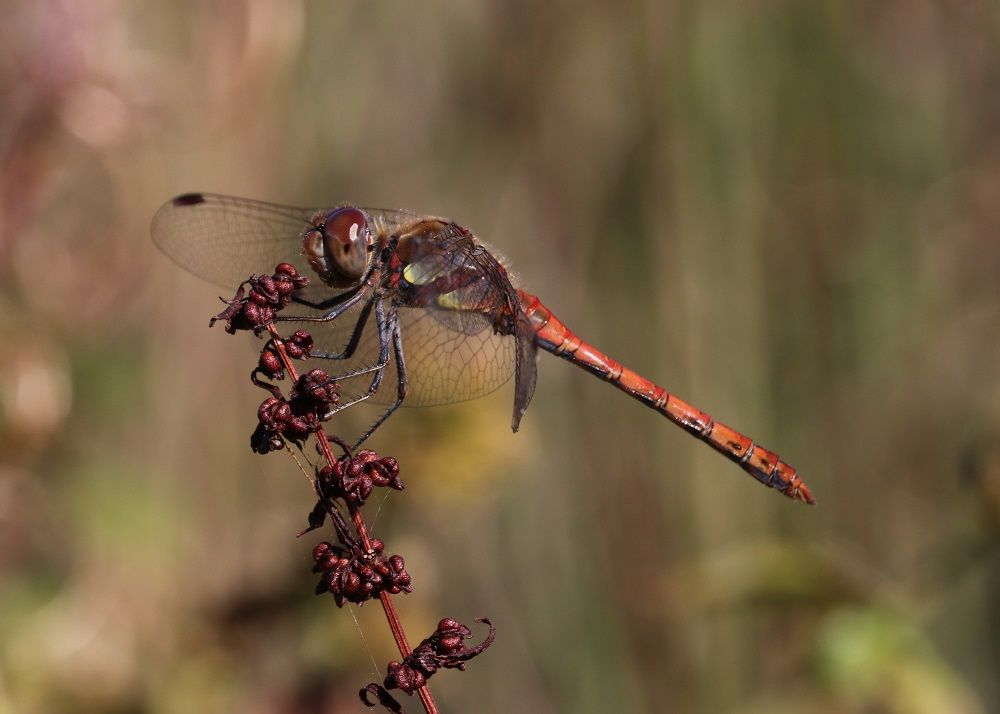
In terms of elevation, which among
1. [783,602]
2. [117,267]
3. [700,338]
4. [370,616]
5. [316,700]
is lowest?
[783,602]

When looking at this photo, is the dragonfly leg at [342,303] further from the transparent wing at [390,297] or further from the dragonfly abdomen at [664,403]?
the dragonfly abdomen at [664,403]

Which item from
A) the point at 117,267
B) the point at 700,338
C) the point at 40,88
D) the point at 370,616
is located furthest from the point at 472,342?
the point at 700,338

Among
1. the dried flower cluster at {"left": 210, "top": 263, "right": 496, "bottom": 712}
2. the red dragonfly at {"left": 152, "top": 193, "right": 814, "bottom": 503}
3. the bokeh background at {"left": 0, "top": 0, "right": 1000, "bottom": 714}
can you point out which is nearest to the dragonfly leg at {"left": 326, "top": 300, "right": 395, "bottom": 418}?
the red dragonfly at {"left": 152, "top": 193, "right": 814, "bottom": 503}

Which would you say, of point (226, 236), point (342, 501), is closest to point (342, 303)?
point (226, 236)

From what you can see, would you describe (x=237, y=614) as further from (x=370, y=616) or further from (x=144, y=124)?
(x=144, y=124)

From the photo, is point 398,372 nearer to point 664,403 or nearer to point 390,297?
point 390,297

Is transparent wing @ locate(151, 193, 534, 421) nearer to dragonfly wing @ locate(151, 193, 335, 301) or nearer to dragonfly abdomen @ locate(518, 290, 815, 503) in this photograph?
dragonfly wing @ locate(151, 193, 335, 301)
